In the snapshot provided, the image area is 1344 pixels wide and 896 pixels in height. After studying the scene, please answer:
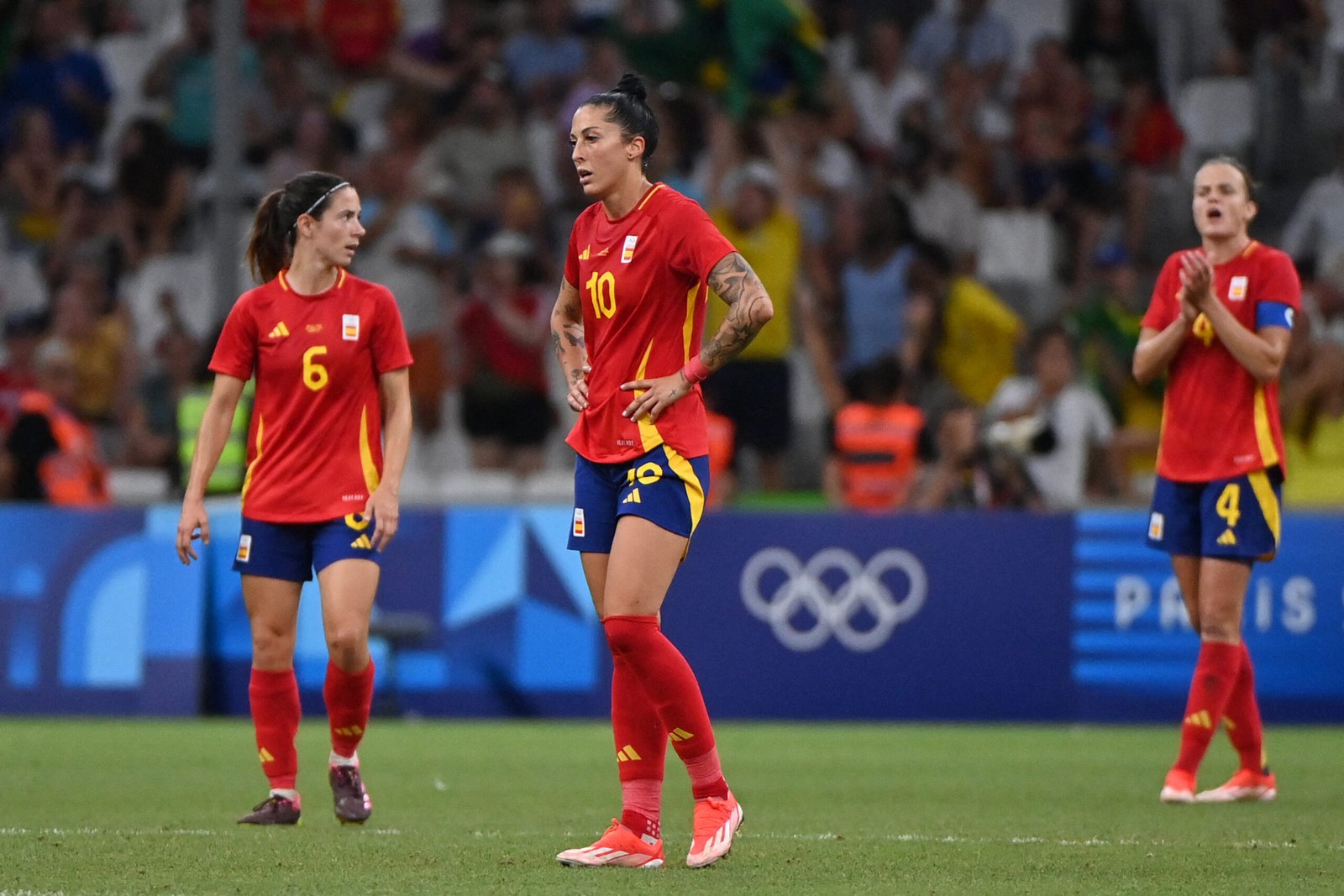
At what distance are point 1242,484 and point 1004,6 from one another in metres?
9.20

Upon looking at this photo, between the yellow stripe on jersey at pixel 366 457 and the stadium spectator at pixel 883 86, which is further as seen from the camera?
the stadium spectator at pixel 883 86

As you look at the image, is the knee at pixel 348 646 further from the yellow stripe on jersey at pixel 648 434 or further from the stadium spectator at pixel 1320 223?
the stadium spectator at pixel 1320 223

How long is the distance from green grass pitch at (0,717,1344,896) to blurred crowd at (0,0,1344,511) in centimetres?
273

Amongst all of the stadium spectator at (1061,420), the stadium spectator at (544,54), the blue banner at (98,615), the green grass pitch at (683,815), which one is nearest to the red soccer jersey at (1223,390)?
the green grass pitch at (683,815)

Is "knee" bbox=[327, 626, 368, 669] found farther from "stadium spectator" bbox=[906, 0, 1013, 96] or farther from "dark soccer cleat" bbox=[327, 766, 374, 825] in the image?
"stadium spectator" bbox=[906, 0, 1013, 96]

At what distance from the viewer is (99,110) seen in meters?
17.5

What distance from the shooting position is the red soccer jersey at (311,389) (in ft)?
24.0

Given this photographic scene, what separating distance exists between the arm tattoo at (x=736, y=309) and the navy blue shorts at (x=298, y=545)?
71.7 inches

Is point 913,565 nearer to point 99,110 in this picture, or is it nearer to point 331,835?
point 331,835

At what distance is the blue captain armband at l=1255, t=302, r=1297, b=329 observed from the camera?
814cm

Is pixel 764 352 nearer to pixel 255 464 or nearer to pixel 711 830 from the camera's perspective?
pixel 255 464

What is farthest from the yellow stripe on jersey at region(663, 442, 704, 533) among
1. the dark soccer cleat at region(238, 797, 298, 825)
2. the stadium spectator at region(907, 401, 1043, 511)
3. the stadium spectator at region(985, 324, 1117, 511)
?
the stadium spectator at region(985, 324, 1117, 511)

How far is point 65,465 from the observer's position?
13938 millimetres

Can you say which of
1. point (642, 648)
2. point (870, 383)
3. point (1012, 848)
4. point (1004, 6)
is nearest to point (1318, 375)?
point (870, 383)
